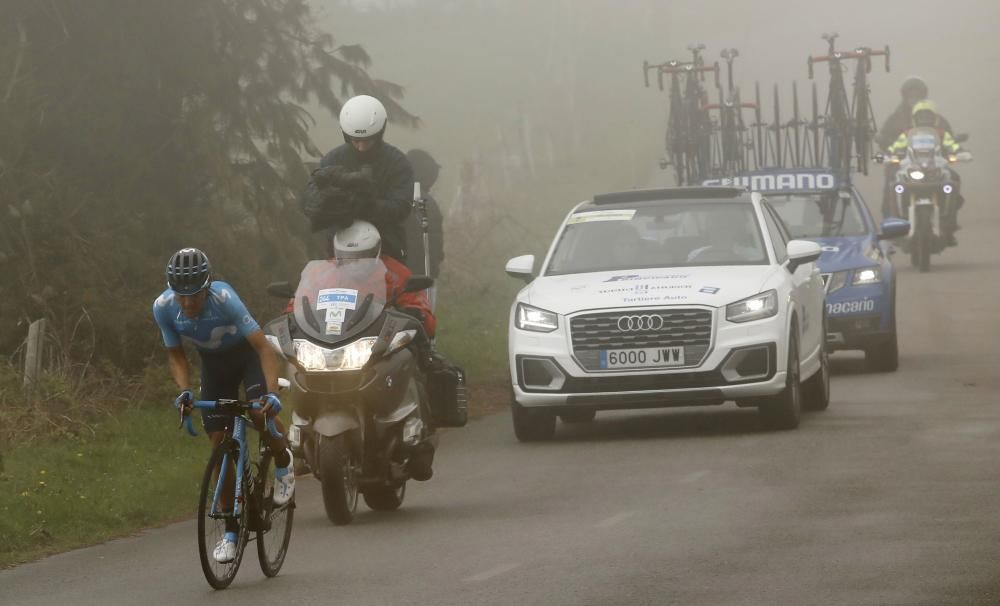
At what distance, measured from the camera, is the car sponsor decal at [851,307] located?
787 inches

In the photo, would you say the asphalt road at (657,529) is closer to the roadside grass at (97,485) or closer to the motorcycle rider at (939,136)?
the roadside grass at (97,485)

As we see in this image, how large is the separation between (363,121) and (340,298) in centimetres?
153

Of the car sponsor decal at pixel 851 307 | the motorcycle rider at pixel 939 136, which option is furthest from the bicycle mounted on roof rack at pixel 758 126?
the car sponsor decal at pixel 851 307

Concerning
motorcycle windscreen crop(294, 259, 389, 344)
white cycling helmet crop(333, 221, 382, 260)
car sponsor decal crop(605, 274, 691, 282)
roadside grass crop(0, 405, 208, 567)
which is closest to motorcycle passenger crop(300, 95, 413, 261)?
white cycling helmet crop(333, 221, 382, 260)

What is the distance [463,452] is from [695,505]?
374cm

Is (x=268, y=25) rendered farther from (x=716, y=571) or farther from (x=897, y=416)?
(x=716, y=571)

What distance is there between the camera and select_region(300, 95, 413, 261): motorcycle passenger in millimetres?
12781

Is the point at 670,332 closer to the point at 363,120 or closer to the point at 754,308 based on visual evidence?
the point at 754,308

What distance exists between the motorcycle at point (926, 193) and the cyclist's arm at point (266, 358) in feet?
74.3

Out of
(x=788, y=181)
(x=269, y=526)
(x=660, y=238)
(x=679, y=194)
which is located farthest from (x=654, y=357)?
(x=788, y=181)

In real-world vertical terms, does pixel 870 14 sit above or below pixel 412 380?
below

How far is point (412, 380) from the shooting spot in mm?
12445

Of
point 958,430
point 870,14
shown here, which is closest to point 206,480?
point 958,430

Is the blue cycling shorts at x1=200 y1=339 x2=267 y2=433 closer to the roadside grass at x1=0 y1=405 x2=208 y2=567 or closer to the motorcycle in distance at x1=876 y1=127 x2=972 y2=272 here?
the roadside grass at x1=0 y1=405 x2=208 y2=567
